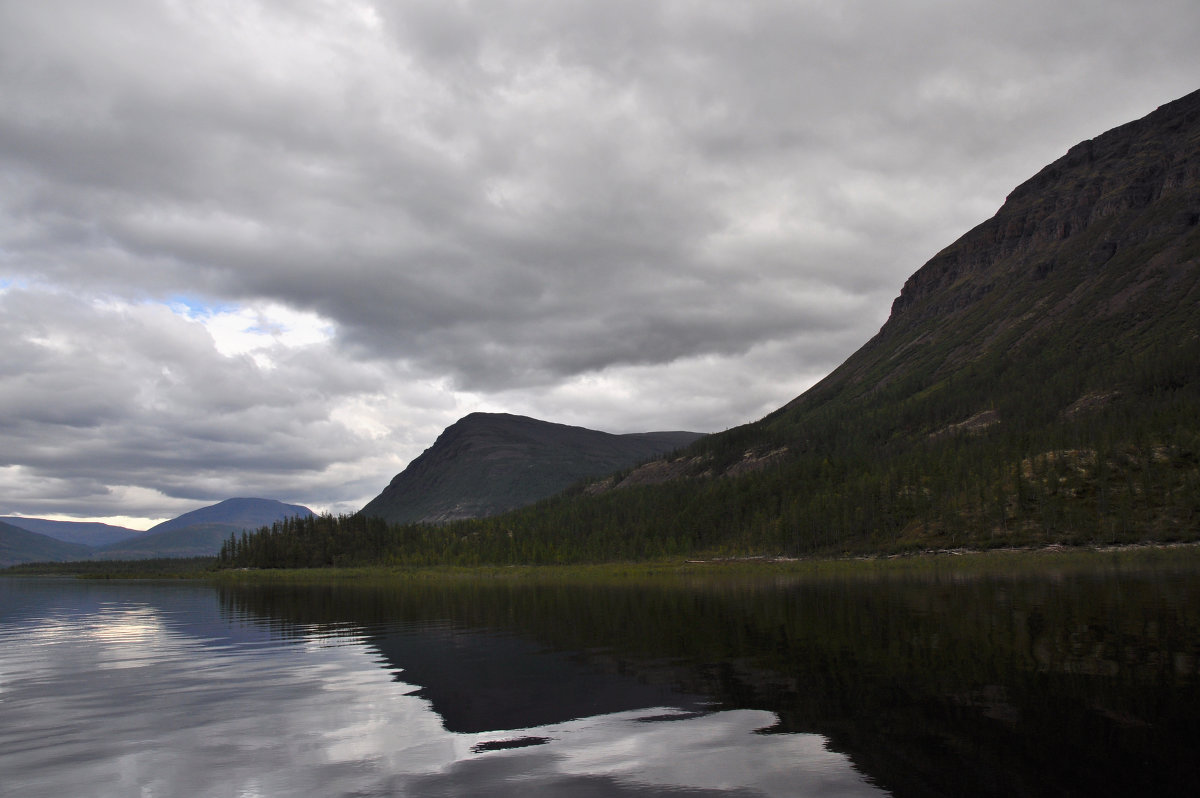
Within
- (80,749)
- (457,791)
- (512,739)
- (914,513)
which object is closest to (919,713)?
(512,739)

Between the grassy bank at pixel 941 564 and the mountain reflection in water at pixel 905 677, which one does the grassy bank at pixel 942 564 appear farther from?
the mountain reflection in water at pixel 905 677

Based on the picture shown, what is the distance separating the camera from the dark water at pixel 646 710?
57.9 ft

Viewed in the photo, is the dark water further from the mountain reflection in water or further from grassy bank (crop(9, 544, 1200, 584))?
grassy bank (crop(9, 544, 1200, 584))

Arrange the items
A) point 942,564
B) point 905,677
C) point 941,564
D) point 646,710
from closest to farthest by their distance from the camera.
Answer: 1. point 646,710
2. point 905,677
3. point 942,564
4. point 941,564

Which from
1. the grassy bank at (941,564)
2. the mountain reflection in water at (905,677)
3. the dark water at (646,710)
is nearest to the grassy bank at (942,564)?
the grassy bank at (941,564)

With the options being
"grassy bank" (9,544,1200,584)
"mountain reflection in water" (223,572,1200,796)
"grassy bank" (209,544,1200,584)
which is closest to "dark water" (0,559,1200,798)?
"mountain reflection in water" (223,572,1200,796)

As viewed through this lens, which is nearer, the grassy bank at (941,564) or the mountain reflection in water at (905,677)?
the mountain reflection in water at (905,677)

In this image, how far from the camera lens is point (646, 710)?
25.2 meters

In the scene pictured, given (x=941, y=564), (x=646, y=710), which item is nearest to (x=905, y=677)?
(x=646, y=710)

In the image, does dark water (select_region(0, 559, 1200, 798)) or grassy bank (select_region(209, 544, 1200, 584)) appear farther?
grassy bank (select_region(209, 544, 1200, 584))

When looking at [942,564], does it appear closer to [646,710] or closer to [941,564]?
[941,564]

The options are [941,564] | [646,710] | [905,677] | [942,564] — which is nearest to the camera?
[646,710]

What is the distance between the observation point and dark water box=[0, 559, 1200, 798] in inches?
695

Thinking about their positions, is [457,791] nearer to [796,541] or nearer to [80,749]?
[80,749]
